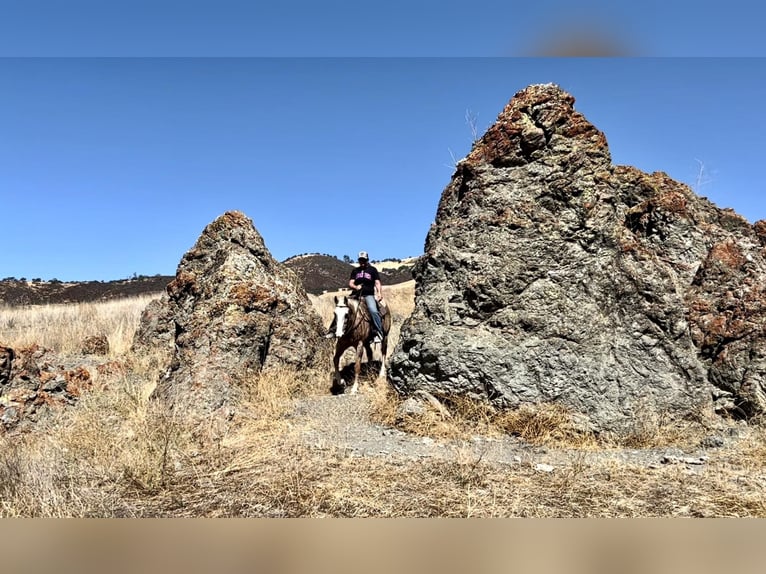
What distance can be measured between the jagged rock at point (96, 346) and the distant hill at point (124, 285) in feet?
75.3

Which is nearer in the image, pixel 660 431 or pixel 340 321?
pixel 660 431

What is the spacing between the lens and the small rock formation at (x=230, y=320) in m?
7.78

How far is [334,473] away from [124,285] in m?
50.3

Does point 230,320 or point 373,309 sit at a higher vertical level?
point 373,309

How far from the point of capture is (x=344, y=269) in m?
60.2

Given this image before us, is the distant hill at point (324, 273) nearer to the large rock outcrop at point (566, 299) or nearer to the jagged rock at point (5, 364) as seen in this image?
the jagged rock at point (5, 364)

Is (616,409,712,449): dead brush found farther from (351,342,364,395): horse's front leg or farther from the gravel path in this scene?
(351,342,364,395): horse's front leg

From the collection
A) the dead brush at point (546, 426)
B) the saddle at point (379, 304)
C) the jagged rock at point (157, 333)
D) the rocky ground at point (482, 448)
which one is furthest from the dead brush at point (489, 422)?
the jagged rock at point (157, 333)

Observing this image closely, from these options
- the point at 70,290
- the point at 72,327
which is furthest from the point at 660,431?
the point at 70,290

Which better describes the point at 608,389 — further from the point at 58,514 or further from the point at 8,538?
the point at 8,538

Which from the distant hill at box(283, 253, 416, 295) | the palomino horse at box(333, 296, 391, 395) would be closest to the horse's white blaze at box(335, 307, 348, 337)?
the palomino horse at box(333, 296, 391, 395)

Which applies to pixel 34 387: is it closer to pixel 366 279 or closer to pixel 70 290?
pixel 366 279

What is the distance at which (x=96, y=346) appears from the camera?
13156 millimetres

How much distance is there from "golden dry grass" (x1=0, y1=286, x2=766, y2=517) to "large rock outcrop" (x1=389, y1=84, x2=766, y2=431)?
44 cm
